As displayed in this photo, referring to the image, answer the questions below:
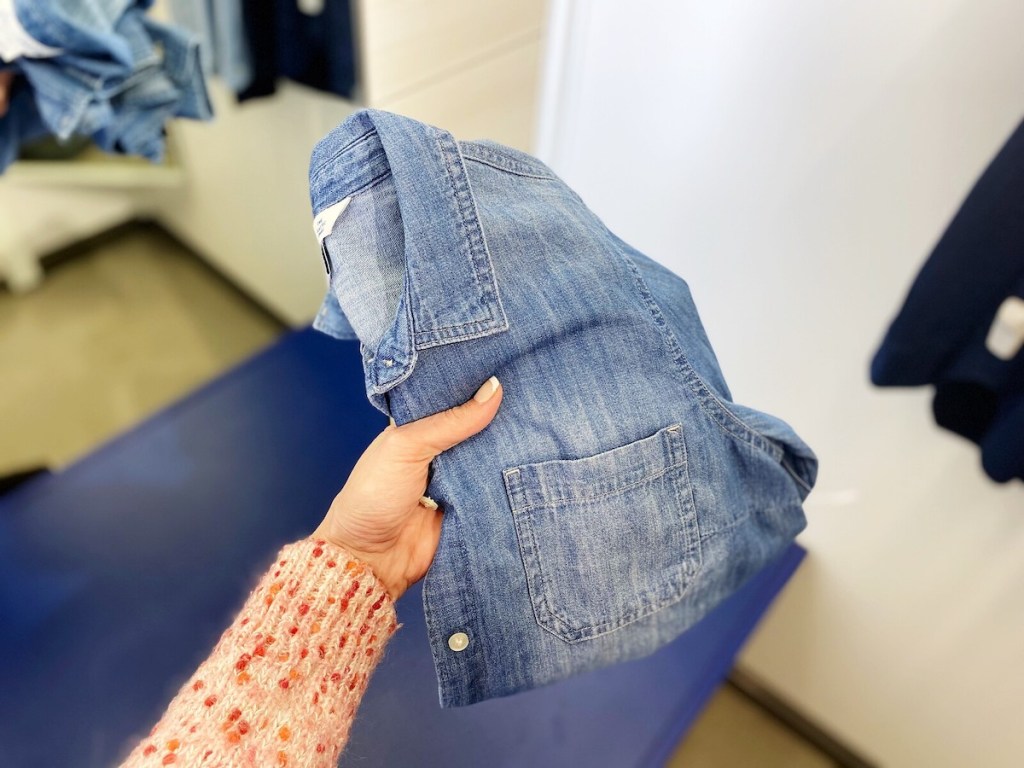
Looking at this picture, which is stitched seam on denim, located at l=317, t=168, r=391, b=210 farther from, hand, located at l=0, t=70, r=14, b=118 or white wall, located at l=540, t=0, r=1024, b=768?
hand, located at l=0, t=70, r=14, b=118

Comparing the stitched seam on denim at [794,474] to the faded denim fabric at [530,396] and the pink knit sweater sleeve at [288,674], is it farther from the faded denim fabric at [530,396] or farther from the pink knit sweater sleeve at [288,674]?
the pink knit sweater sleeve at [288,674]

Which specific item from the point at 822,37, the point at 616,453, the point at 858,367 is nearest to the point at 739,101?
the point at 822,37

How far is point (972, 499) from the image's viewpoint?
73cm

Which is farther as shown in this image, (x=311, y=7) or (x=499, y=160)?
(x=311, y=7)

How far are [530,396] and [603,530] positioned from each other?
106mm

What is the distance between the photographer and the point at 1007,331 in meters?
0.49

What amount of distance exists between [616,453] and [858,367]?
0.39 metres

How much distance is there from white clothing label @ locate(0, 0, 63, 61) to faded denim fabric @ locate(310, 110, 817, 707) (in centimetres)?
38

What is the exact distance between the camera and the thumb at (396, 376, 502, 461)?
414mm

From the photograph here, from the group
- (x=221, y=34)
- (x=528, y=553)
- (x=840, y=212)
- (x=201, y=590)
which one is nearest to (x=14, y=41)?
(x=221, y=34)

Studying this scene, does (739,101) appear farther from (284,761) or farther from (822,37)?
→ (284,761)

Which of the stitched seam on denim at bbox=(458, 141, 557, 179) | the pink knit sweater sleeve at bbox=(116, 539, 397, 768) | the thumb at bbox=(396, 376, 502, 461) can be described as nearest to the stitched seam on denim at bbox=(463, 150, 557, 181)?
the stitched seam on denim at bbox=(458, 141, 557, 179)

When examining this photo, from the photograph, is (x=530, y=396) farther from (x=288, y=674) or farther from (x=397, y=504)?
(x=288, y=674)

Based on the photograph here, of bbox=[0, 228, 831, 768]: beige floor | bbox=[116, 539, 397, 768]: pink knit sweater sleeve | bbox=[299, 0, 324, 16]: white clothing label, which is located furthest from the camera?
bbox=[0, 228, 831, 768]: beige floor
